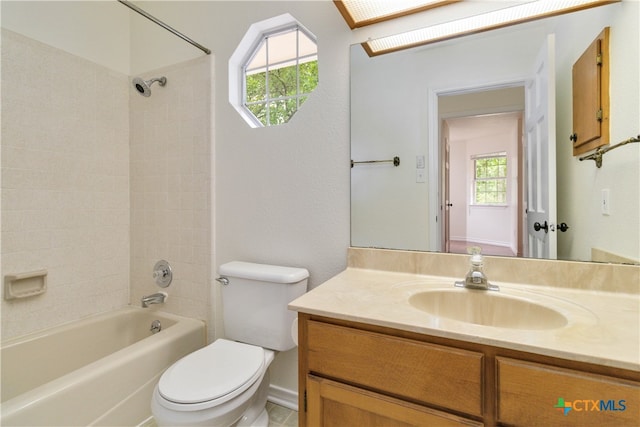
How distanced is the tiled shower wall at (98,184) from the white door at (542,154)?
A: 1610 millimetres

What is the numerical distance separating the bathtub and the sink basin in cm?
132

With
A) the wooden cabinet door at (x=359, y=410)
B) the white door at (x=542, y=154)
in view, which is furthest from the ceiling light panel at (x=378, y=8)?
the wooden cabinet door at (x=359, y=410)

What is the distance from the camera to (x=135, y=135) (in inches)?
81.8

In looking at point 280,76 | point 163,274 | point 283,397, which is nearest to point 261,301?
point 283,397

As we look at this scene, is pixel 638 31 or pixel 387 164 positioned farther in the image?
pixel 387 164

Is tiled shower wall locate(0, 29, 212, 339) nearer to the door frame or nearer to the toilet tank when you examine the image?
the toilet tank

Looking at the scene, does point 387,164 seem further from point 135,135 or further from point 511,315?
point 135,135

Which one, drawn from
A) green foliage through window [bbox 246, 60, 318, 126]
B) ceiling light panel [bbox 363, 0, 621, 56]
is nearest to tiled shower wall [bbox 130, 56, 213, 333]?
green foliage through window [bbox 246, 60, 318, 126]

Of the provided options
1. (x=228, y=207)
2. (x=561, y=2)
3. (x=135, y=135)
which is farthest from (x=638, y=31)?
(x=135, y=135)

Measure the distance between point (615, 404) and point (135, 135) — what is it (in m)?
2.57

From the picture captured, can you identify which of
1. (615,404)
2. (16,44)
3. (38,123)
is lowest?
(615,404)

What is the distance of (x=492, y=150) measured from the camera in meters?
1.24

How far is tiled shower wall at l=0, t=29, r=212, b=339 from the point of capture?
61.9 inches

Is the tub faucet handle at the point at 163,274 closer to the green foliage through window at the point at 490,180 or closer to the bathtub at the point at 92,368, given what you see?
the bathtub at the point at 92,368
